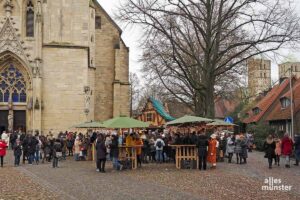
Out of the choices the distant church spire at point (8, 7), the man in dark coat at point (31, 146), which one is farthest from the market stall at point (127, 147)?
the distant church spire at point (8, 7)

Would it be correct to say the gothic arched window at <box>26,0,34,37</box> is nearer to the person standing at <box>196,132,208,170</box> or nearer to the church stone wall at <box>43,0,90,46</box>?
the church stone wall at <box>43,0,90,46</box>

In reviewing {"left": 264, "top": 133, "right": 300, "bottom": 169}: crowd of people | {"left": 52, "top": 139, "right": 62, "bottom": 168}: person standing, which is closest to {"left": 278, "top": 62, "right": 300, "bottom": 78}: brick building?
{"left": 264, "top": 133, "right": 300, "bottom": 169}: crowd of people

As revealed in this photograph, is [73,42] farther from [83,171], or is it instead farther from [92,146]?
[83,171]

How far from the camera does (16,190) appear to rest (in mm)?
13781

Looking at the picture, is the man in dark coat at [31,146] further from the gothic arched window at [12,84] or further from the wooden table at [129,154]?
the gothic arched window at [12,84]

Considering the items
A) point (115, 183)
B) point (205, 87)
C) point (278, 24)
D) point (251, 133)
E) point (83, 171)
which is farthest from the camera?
point (251, 133)

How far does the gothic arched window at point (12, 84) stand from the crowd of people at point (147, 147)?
846cm

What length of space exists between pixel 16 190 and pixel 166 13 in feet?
51.3

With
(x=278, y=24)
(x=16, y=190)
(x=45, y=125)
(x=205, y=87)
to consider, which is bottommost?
(x=16, y=190)

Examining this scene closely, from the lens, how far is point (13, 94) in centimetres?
3531

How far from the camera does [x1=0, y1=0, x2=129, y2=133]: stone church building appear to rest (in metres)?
34.3

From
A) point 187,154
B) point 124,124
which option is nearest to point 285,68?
point 187,154


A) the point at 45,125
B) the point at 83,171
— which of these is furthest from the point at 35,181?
the point at 45,125

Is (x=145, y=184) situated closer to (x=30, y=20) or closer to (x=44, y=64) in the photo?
(x=44, y=64)
